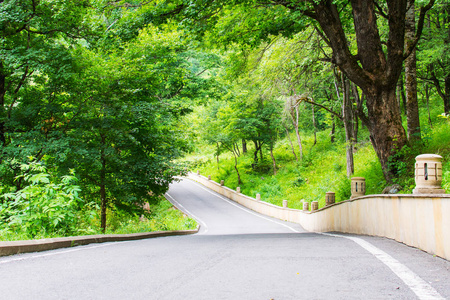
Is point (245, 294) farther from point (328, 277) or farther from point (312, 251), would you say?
point (312, 251)

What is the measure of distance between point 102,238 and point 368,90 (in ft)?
27.2

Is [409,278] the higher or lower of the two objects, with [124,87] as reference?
lower

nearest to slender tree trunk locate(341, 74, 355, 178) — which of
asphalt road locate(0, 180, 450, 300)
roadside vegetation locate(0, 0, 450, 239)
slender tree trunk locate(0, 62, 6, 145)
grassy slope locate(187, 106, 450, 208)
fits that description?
grassy slope locate(187, 106, 450, 208)

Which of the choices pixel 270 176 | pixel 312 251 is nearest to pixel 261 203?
pixel 270 176

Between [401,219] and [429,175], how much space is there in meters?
1.08

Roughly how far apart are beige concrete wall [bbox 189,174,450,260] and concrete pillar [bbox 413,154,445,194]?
319 millimetres

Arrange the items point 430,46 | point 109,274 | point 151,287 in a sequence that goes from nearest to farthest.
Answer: point 151,287 < point 109,274 < point 430,46

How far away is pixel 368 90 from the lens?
10.7 m

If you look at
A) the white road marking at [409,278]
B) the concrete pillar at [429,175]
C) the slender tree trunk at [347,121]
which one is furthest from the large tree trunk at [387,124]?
the slender tree trunk at [347,121]

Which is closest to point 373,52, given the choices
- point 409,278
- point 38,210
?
point 409,278

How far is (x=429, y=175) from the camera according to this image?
6.73 metres

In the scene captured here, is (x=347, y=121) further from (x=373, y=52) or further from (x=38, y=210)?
(x=38, y=210)

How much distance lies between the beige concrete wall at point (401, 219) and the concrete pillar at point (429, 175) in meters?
0.32

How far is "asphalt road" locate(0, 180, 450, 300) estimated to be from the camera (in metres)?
3.43
